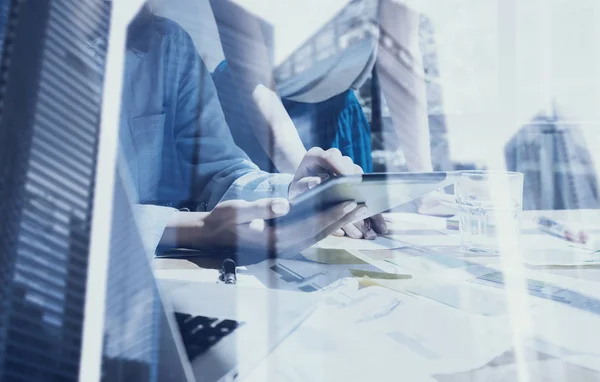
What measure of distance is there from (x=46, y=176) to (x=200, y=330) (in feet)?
0.59

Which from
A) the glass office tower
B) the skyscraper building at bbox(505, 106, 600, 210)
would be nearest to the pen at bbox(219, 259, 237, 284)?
the glass office tower

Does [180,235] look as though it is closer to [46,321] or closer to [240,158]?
[240,158]

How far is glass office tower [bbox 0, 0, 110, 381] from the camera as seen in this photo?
21cm

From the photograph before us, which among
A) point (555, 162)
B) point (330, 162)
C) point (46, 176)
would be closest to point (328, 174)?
point (330, 162)

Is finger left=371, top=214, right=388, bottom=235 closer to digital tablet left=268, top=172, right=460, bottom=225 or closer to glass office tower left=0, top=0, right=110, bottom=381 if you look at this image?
digital tablet left=268, top=172, right=460, bottom=225

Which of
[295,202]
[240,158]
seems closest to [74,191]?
[295,202]

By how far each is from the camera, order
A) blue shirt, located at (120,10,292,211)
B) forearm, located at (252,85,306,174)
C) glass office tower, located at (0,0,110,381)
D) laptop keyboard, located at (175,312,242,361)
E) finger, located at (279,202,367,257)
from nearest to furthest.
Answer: glass office tower, located at (0,0,110,381), laptop keyboard, located at (175,312,242,361), finger, located at (279,202,367,257), blue shirt, located at (120,10,292,211), forearm, located at (252,85,306,174)

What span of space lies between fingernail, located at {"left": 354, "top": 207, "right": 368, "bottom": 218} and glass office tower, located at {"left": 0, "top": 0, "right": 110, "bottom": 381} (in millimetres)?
390

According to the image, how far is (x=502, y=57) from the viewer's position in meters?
1.11

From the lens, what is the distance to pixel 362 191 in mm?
527

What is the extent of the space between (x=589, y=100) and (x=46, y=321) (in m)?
1.28

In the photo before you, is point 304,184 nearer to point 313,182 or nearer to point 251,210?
point 313,182

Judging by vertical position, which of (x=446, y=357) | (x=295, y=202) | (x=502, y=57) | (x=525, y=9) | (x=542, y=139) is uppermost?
(x=525, y=9)

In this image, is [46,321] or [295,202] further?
[295,202]
